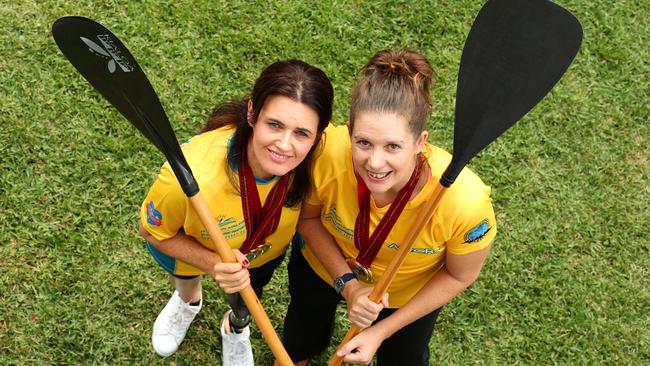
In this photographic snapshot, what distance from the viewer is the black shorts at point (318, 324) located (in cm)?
377

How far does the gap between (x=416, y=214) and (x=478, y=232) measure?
0.24m

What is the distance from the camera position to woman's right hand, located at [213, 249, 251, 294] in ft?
10.2

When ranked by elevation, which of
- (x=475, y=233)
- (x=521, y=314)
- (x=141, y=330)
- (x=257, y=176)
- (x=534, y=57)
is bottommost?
(x=521, y=314)

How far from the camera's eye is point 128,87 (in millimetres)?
3150

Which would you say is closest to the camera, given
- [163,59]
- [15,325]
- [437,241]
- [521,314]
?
[437,241]

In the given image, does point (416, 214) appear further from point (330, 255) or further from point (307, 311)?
point (307, 311)

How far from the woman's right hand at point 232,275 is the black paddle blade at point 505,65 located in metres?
0.82

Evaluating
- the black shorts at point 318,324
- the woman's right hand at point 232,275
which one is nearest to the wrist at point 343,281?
the black shorts at point 318,324

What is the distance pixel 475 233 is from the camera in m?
3.15

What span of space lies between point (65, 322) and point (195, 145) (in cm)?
175

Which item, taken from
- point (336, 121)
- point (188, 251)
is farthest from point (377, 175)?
point (336, 121)

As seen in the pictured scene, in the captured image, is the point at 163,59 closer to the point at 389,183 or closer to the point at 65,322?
the point at 65,322

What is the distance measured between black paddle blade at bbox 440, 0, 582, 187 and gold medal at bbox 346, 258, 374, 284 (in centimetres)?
65

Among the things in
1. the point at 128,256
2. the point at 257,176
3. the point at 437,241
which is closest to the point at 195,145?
the point at 257,176
